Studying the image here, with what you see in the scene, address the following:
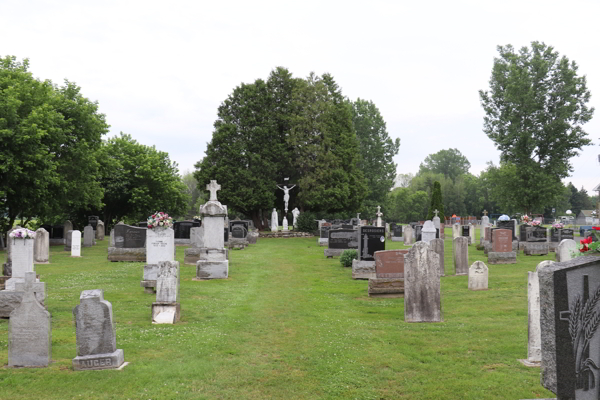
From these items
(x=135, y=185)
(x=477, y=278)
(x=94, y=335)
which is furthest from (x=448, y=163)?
(x=94, y=335)

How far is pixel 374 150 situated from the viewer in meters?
58.2

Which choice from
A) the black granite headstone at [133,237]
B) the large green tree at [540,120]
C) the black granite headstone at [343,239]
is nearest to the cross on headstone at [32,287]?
the black granite headstone at [133,237]

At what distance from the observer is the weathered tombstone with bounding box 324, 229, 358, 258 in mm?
22812

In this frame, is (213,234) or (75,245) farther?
(75,245)

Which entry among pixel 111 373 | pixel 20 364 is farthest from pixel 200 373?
pixel 20 364

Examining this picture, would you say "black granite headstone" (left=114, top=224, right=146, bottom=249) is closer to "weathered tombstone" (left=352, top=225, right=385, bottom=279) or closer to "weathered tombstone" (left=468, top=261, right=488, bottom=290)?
"weathered tombstone" (left=352, top=225, right=385, bottom=279)

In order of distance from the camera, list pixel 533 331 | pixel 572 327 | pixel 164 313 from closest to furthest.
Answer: pixel 572 327 → pixel 533 331 → pixel 164 313

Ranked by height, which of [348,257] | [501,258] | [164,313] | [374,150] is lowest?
[164,313]

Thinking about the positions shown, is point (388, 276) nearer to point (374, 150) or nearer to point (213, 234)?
point (213, 234)

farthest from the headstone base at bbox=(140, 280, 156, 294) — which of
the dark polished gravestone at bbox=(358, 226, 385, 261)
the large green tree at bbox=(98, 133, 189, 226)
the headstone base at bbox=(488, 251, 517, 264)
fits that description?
the large green tree at bbox=(98, 133, 189, 226)

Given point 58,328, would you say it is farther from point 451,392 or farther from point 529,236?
→ point 529,236

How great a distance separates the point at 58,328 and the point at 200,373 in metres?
3.94

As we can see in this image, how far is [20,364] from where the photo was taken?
22.6ft

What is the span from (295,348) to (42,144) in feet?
72.2
